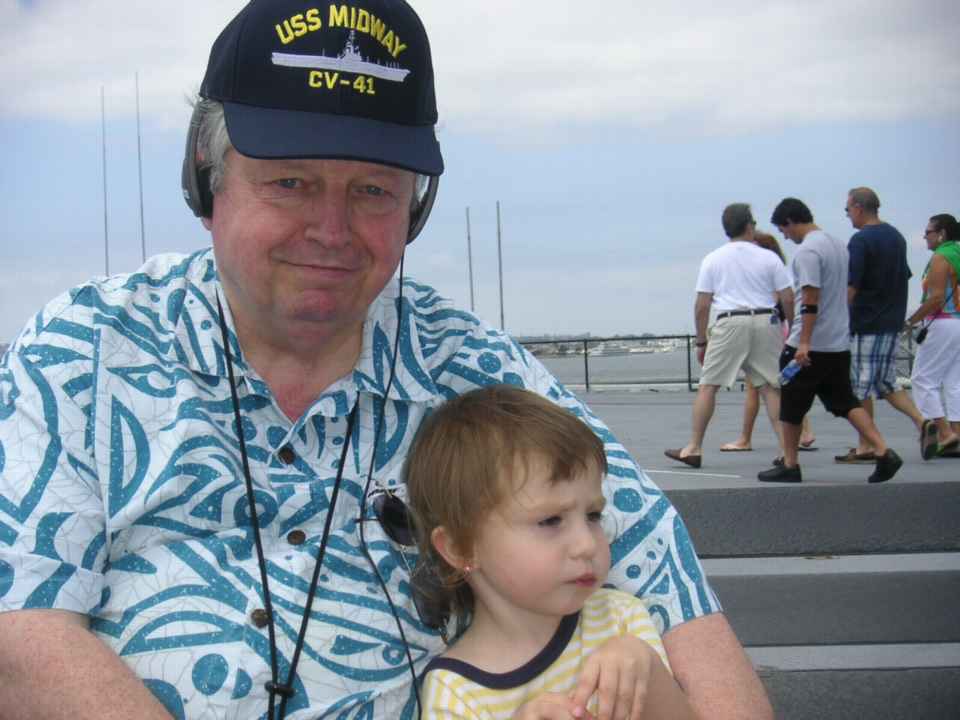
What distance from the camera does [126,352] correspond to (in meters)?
1.94

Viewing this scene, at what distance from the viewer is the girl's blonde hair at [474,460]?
1913 millimetres

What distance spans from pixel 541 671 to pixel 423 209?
86 centimetres

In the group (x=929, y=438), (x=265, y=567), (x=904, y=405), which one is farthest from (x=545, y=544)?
(x=904, y=405)

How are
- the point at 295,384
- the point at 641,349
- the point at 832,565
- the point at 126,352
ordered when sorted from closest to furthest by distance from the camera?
the point at 126,352 < the point at 295,384 < the point at 832,565 < the point at 641,349

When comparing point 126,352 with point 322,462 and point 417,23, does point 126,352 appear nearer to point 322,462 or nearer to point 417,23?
point 322,462

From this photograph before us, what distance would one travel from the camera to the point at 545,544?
74.7 inches

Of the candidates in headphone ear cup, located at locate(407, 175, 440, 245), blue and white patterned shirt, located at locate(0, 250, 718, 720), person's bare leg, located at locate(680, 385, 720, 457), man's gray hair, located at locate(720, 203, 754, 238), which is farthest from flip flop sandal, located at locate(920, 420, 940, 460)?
headphone ear cup, located at locate(407, 175, 440, 245)

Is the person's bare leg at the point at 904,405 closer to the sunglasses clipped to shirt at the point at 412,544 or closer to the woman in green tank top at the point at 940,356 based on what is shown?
the woman in green tank top at the point at 940,356

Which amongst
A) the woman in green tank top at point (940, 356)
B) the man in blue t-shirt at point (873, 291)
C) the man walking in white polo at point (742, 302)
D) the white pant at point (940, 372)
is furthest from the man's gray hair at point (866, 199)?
the white pant at point (940, 372)

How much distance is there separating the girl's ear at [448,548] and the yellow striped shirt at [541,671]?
6.1 inches

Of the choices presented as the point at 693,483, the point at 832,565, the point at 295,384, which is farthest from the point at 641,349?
the point at 295,384

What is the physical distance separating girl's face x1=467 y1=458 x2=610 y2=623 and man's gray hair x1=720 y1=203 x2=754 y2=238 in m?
6.72

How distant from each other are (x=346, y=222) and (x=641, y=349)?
1785cm

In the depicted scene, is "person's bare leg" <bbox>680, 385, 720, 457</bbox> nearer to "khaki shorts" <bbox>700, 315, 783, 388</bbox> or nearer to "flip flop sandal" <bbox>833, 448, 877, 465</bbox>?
"khaki shorts" <bbox>700, 315, 783, 388</bbox>
